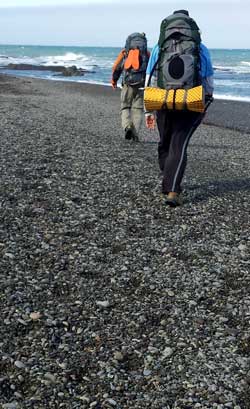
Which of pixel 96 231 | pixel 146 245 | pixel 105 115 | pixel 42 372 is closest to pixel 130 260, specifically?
pixel 146 245

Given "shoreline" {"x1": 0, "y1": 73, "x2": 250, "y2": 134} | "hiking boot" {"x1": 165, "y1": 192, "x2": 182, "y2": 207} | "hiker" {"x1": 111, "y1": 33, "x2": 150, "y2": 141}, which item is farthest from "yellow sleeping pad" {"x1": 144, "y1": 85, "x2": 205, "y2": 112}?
"shoreline" {"x1": 0, "y1": 73, "x2": 250, "y2": 134}

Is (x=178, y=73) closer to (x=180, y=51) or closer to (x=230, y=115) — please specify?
(x=180, y=51)

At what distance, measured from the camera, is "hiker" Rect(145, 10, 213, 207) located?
18.7 ft

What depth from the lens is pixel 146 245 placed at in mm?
5297

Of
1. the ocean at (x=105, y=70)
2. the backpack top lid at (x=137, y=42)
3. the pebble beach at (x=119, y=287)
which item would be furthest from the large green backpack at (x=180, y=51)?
the ocean at (x=105, y=70)

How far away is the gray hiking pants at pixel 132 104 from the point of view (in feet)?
34.9

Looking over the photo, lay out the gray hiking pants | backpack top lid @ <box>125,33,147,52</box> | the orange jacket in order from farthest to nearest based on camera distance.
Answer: the gray hiking pants, the orange jacket, backpack top lid @ <box>125,33,147,52</box>

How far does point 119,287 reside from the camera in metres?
4.38

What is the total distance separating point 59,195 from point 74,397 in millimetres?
3836

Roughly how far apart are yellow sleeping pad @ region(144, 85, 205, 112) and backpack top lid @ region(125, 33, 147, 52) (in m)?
4.51

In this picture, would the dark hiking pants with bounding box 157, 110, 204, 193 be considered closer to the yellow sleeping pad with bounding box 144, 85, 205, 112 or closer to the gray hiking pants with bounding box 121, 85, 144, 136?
the yellow sleeping pad with bounding box 144, 85, 205, 112

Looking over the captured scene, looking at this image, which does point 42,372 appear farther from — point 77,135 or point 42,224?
point 77,135

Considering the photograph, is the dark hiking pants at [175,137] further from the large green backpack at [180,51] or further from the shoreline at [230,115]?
the shoreline at [230,115]

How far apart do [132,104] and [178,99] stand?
5.15m
